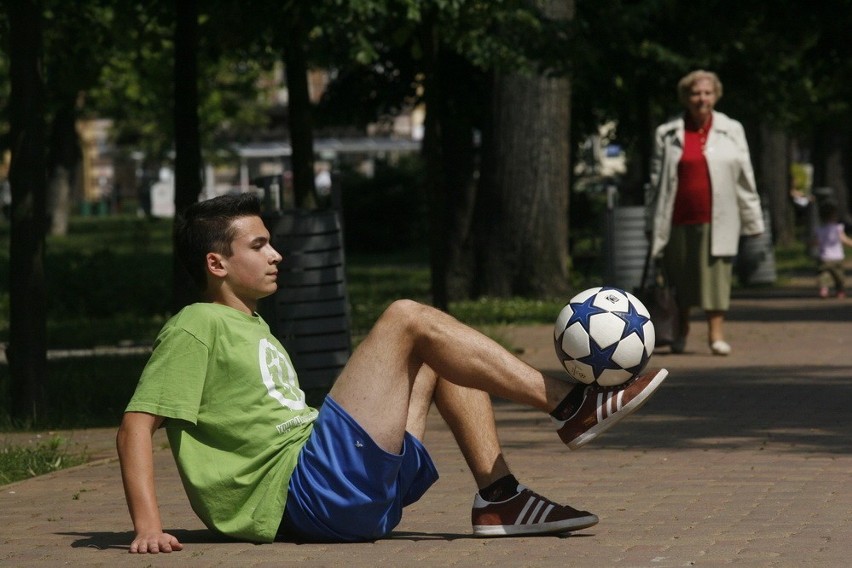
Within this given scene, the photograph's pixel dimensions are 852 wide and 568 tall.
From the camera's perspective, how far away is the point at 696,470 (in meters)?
7.39

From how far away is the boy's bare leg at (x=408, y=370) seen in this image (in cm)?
536

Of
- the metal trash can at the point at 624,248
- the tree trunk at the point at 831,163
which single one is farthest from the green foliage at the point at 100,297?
the tree trunk at the point at 831,163

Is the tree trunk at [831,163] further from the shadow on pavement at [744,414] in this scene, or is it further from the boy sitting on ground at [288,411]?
the boy sitting on ground at [288,411]

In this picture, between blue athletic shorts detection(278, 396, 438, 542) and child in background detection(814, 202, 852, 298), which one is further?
child in background detection(814, 202, 852, 298)

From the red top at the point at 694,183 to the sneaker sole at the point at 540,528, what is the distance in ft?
22.6

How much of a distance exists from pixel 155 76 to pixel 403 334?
20438 millimetres

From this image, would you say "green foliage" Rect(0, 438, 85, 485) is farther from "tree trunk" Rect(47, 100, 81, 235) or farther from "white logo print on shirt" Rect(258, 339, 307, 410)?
"tree trunk" Rect(47, 100, 81, 235)

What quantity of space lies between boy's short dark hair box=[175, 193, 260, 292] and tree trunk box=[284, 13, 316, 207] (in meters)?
7.40

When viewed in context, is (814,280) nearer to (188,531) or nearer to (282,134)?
(188,531)

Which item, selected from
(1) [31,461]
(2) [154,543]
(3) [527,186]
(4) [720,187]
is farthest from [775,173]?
(2) [154,543]

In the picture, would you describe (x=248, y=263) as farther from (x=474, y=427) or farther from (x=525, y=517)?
(x=525, y=517)

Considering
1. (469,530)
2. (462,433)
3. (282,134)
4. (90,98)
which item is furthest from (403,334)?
(282,134)

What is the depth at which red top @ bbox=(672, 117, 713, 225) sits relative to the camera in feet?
40.2

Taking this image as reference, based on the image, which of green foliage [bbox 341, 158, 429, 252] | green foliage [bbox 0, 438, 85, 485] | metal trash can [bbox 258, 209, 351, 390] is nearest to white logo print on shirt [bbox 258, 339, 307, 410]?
green foliage [bbox 0, 438, 85, 485]
